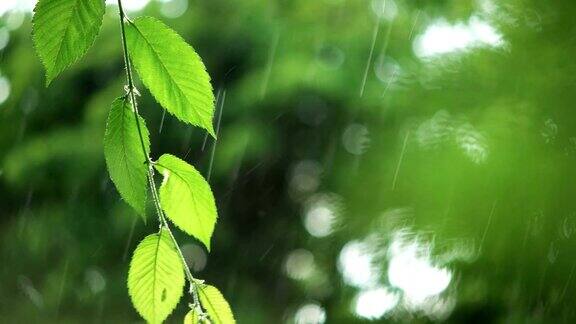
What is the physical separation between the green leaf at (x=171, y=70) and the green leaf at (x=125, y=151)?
0.6 inches

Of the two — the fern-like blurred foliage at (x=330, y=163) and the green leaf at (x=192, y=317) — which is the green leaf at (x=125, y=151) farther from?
the fern-like blurred foliage at (x=330, y=163)

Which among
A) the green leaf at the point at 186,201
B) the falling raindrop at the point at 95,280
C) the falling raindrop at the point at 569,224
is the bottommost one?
the falling raindrop at the point at 95,280

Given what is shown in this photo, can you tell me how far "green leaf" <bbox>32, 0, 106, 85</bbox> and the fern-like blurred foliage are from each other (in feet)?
4.07

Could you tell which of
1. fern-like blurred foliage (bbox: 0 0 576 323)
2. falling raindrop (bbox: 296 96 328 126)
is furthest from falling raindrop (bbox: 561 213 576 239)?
falling raindrop (bbox: 296 96 328 126)

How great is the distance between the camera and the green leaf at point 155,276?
12.7 inches

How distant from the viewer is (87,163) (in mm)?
3691

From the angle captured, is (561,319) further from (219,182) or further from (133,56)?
(219,182)

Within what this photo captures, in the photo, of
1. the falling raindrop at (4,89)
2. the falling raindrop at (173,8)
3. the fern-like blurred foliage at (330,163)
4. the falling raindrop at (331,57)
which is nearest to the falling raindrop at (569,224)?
the fern-like blurred foliage at (330,163)

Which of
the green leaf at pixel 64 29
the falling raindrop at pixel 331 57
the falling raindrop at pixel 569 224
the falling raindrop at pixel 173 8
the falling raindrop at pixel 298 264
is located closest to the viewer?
the green leaf at pixel 64 29

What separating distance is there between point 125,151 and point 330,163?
3.33 m

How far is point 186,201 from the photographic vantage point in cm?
33

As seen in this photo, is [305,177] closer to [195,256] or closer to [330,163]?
[330,163]

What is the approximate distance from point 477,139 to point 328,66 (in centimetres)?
172

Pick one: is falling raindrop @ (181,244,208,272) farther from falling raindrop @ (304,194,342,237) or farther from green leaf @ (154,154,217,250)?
green leaf @ (154,154,217,250)
